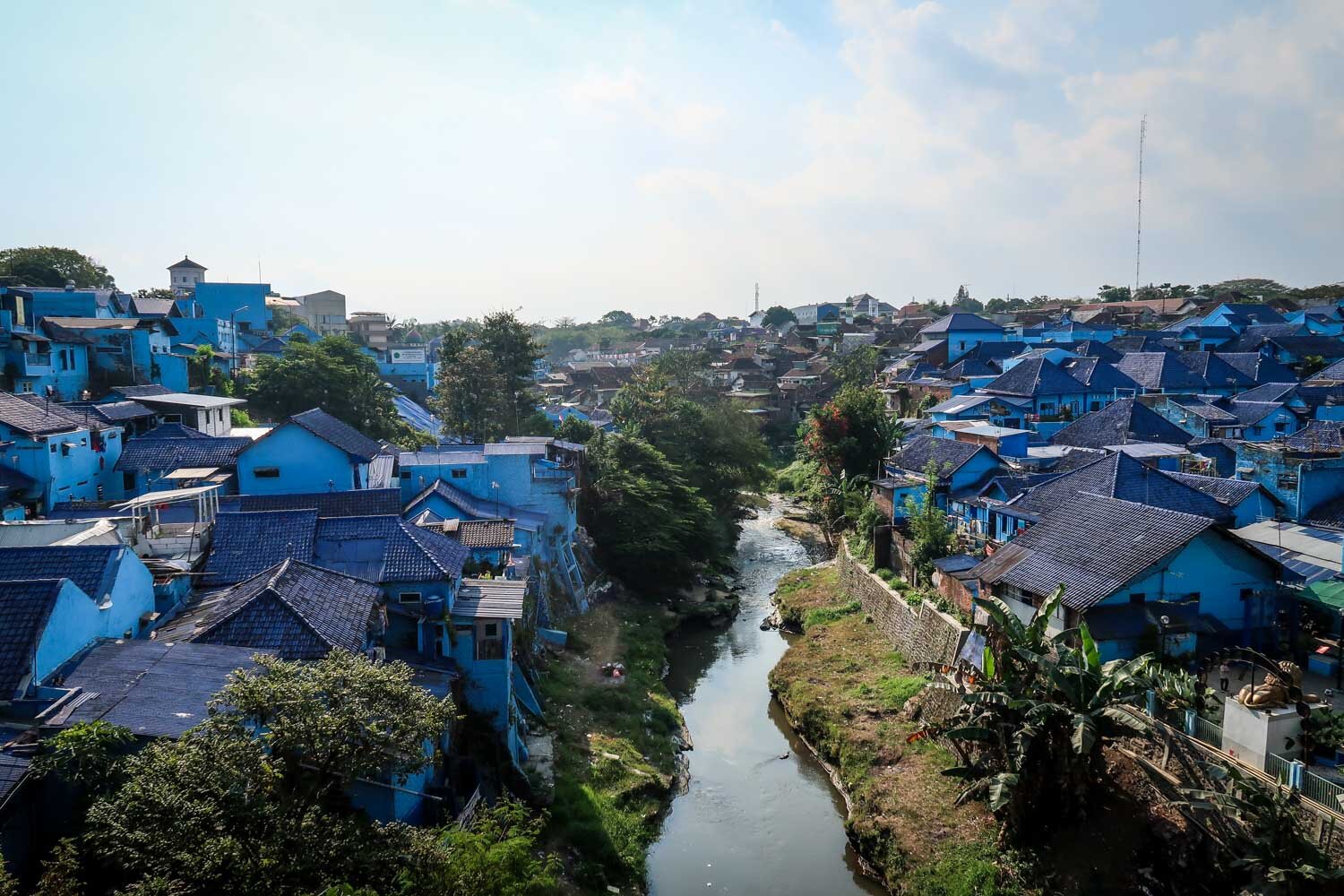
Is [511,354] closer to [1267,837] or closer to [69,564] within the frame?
[69,564]

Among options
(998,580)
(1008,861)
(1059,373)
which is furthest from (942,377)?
(1008,861)

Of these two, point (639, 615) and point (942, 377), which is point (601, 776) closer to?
point (639, 615)

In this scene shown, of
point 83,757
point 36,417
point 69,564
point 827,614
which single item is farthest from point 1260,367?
point 36,417

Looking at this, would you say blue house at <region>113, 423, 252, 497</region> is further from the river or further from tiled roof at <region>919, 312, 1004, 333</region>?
tiled roof at <region>919, 312, 1004, 333</region>

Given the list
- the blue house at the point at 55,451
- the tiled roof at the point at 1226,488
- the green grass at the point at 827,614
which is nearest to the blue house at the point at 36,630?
the blue house at the point at 55,451

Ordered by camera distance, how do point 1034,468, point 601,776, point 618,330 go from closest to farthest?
point 601,776 → point 1034,468 → point 618,330

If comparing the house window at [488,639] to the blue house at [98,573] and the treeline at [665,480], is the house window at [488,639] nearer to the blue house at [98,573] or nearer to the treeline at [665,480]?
the blue house at [98,573]

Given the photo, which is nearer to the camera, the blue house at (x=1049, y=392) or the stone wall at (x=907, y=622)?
the stone wall at (x=907, y=622)

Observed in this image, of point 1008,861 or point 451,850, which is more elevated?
point 451,850
